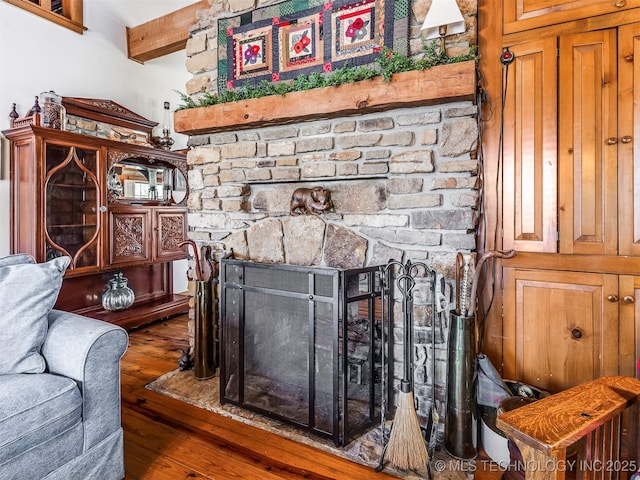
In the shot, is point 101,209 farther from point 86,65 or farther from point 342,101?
point 342,101

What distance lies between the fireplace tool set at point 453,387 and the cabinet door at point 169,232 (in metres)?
2.87

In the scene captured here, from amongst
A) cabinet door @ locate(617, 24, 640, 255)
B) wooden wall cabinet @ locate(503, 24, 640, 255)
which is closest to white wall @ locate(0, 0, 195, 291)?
wooden wall cabinet @ locate(503, 24, 640, 255)

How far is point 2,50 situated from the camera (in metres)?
2.96

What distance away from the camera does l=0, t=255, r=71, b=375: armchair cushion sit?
144 centimetres

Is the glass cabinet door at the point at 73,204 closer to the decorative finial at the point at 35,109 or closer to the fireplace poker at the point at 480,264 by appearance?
the decorative finial at the point at 35,109

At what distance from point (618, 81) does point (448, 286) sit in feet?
4.01

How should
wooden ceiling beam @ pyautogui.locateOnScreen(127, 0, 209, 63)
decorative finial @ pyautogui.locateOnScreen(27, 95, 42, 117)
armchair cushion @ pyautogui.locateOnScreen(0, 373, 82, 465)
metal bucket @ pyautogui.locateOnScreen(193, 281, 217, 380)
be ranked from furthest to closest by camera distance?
wooden ceiling beam @ pyautogui.locateOnScreen(127, 0, 209, 63), decorative finial @ pyautogui.locateOnScreen(27, 95, 42, 117), metal bucket @ pyautogui.locateOnScreen(193, 281, 217, 380), armchair cushion @ pyautogui.locateOnScreen(0, 373, 82, 465)

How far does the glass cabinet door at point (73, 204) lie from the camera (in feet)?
9.83

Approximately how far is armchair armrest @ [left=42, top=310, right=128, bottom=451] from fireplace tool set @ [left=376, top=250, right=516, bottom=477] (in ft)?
3.95

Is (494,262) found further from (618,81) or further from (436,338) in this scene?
(618,81)

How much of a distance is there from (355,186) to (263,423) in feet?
4.71

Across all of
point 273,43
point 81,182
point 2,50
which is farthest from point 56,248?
point 273,43

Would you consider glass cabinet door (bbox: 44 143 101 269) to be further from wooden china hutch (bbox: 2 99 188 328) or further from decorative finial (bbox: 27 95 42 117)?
decorative finial (bbox: 27 95 42 117)

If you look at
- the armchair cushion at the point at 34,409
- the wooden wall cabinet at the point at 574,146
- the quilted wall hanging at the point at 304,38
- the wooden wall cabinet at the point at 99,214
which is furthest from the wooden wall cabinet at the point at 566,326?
the wooden wall cabinet at the point at 99,214
